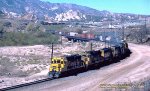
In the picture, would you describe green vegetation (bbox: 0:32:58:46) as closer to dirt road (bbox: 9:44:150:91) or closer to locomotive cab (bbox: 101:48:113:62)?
locomotive cab (bbox: 101:48:113:62)

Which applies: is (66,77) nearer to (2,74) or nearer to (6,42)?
(2,74)

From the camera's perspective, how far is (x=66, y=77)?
48.0m

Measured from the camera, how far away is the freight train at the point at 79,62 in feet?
157

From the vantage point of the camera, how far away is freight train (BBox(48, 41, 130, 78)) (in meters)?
47.7

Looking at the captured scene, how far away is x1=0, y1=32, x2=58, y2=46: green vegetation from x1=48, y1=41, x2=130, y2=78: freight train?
2301 inches

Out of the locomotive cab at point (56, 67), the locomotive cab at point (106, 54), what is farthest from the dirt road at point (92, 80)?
the locomotive cab at point (106, 54)

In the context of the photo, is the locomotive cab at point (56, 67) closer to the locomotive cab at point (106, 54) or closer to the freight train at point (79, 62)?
the freight train at point (79, 62)

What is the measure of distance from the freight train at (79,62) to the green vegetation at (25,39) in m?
58.5

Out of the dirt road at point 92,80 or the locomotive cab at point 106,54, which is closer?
the dirt road at point 92,80

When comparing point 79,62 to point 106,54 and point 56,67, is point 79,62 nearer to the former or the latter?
point 56,67

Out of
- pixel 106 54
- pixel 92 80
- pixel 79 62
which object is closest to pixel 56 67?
pixel 92 80

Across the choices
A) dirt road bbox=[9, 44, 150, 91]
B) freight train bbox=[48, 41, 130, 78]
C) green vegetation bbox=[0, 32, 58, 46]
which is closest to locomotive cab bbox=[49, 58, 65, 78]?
freight train bbox=[48, 41, 130, 78]

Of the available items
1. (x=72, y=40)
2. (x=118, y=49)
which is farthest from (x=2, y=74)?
(x=72, y=40)

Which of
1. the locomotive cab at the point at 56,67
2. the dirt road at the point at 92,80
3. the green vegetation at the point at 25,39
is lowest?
the green vegetation at the point at 25,39
